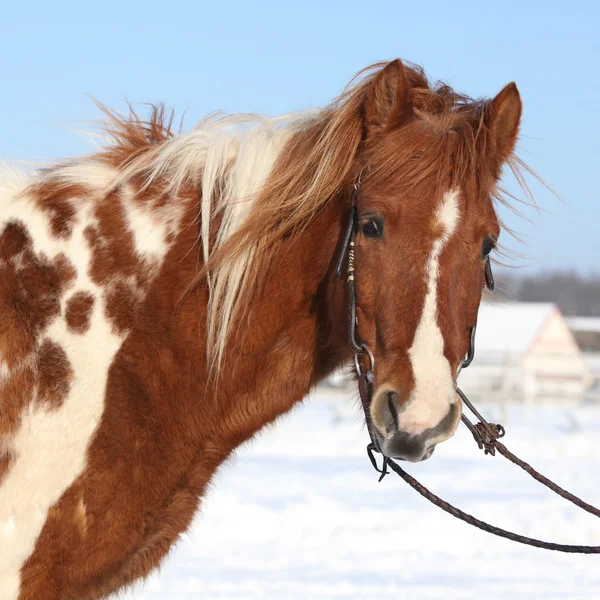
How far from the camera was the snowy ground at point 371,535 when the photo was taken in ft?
17.2

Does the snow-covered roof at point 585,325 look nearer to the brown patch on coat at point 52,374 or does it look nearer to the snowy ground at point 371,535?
the snowy ground at point 371,535

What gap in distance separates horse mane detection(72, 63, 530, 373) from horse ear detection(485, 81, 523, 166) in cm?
5

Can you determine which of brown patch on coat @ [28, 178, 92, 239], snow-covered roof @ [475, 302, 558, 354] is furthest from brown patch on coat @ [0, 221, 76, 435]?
snow-covered roof @ [475, 302, 558, 354]

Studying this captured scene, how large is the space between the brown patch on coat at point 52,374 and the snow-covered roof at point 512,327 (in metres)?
33.6

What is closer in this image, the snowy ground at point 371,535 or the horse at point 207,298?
the horse at point 207,298

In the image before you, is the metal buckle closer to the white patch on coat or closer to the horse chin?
the horse chin

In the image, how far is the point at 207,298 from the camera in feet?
9.33

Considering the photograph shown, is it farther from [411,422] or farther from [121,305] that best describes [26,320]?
[411,422]

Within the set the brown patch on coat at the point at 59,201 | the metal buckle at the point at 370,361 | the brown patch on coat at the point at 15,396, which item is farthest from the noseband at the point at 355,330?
the brown patch on coat at the point at 15,396

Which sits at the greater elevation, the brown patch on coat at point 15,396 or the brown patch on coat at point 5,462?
the brown patch on coat at point 15,396

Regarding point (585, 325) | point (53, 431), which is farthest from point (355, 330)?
point (585, 325)

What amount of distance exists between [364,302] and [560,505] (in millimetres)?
5903

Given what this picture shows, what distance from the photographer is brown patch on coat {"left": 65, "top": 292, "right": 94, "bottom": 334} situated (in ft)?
8.88

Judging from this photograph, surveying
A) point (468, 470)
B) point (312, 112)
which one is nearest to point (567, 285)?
point (468, 470)
